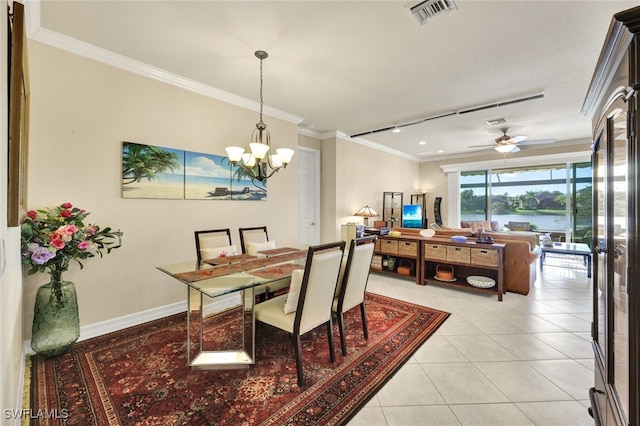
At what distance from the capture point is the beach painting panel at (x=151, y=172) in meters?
2.80

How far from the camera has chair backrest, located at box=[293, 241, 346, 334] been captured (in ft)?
6.15

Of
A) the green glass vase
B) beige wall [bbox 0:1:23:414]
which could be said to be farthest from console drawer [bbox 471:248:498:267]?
the green glass vase

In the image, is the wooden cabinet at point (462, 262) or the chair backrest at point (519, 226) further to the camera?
the chair backrest at point (519, 226)

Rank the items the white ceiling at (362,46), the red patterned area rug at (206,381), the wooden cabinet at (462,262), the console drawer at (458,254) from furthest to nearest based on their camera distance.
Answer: the console drawer at (458,254)
the wooden cabinet at (462,262)
the white ceiling at (362,46)
the red patterned area rug at (206,381)

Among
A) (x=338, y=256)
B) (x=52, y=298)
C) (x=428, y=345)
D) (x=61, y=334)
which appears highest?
(x=338, y=256)

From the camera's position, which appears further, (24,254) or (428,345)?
(428,345)

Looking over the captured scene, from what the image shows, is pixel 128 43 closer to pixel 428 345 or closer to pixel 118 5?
pixel 118 5

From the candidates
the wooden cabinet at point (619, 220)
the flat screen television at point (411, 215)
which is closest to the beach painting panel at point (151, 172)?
the wooden cabinet at point (619, 220)

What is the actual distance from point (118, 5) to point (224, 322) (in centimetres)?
298

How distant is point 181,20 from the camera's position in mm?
2213

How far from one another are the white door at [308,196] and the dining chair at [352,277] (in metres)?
2.94

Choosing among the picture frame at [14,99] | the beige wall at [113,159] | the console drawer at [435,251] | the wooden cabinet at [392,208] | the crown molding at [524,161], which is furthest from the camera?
the wooden cabinet at [392,208]

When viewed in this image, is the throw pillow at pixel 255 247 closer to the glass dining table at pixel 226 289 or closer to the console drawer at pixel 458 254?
the glass dining table at pixel 226 289

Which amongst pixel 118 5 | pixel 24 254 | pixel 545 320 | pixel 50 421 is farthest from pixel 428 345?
pixel 118 5
